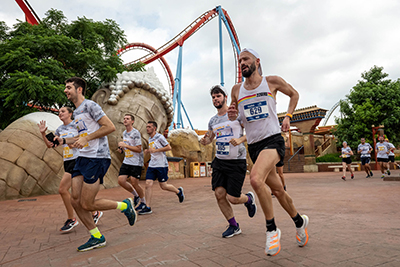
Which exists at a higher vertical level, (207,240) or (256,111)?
(256,111)

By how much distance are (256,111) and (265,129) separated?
0.21 metres

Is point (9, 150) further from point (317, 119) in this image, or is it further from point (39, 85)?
point (317, 119)

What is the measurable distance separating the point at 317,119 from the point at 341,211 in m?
20.8

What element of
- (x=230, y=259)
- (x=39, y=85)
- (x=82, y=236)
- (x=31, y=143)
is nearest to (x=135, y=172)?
(x=82, y=236)

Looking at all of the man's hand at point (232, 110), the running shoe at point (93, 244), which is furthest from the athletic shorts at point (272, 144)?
the running shoe at point (93, 244)

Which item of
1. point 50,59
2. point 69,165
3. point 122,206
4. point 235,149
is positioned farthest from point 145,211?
point 50,59

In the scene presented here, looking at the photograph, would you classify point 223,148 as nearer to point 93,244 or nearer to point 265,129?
point 265,129

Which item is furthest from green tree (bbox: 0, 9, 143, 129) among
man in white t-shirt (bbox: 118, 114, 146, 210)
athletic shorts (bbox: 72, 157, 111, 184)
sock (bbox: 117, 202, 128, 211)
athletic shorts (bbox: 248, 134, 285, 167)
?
athletic shorts (bbox: 248, 134, 285, 167)

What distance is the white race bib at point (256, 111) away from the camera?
9.56 feet

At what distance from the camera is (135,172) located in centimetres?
583

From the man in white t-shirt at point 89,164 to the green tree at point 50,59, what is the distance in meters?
7.80

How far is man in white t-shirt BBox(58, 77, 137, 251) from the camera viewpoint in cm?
316

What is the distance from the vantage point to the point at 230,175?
362 cm

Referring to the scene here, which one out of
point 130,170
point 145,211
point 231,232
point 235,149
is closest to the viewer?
point 231,232
